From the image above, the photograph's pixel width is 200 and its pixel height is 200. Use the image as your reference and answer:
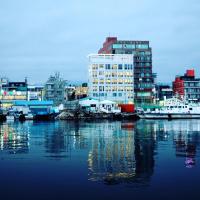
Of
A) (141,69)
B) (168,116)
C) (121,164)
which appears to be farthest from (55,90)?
(121,164)

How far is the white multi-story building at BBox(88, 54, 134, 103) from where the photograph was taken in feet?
529

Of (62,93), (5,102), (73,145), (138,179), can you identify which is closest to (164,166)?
(138,179)

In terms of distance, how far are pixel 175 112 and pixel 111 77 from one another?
119 feet

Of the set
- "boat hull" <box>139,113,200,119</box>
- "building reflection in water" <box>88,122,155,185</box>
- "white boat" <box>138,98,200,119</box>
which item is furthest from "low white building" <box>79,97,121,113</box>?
"building reflection in water" <box>88,122,155,185</box>

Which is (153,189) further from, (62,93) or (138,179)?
(62,93)

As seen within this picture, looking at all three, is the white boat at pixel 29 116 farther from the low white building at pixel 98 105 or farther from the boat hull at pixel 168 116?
the boat hull at pixel 168 116

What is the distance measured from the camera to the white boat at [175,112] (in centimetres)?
13488

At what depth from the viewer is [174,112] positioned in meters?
137

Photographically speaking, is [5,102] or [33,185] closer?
[33,185]

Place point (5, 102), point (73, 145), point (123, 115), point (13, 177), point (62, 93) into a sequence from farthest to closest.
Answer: point (5, 102)
point (62, 93)
point (123, 115)
point (73, 145)
point (13, 177)

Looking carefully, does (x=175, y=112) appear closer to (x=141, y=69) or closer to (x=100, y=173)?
(x=141, y=69)

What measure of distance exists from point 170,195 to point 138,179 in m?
3.62

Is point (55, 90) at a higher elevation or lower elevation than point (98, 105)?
higher

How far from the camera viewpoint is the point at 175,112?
137375 mm
